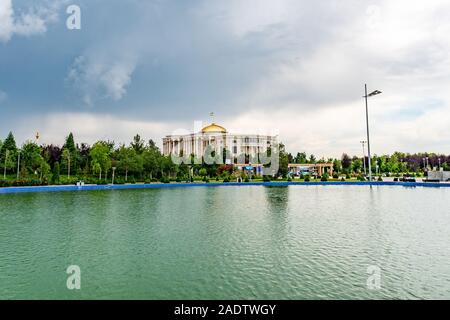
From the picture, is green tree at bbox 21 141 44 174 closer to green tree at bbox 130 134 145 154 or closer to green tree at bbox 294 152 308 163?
green tree at bbox 130 134 145 154

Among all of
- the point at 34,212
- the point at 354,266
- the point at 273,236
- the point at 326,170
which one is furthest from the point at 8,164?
the point at 326,170

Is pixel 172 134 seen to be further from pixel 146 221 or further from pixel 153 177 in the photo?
pixel 146 221

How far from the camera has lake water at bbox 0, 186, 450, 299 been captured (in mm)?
5125

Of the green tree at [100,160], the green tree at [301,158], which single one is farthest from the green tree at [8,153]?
the green tree at [301,158]

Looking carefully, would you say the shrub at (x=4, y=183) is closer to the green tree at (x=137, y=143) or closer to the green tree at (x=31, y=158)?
the green tree at (x=31, y=158)

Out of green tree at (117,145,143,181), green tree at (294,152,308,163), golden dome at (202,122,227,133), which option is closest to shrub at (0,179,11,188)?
green tree at (117,145,143,181)

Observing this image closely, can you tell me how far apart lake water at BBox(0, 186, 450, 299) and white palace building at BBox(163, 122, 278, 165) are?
177ft

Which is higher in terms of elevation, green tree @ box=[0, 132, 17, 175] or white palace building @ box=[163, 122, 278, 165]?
white palace building @ box=[163, 122, 278, 165]

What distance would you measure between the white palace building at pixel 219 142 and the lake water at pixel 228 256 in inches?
2120

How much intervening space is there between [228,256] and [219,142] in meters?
61.4

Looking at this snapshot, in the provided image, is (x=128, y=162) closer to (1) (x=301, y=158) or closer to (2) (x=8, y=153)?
(2) (x=8, y=153)

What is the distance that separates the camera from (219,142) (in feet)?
223

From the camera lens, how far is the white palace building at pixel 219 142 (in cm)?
6738

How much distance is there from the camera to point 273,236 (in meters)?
8.80
